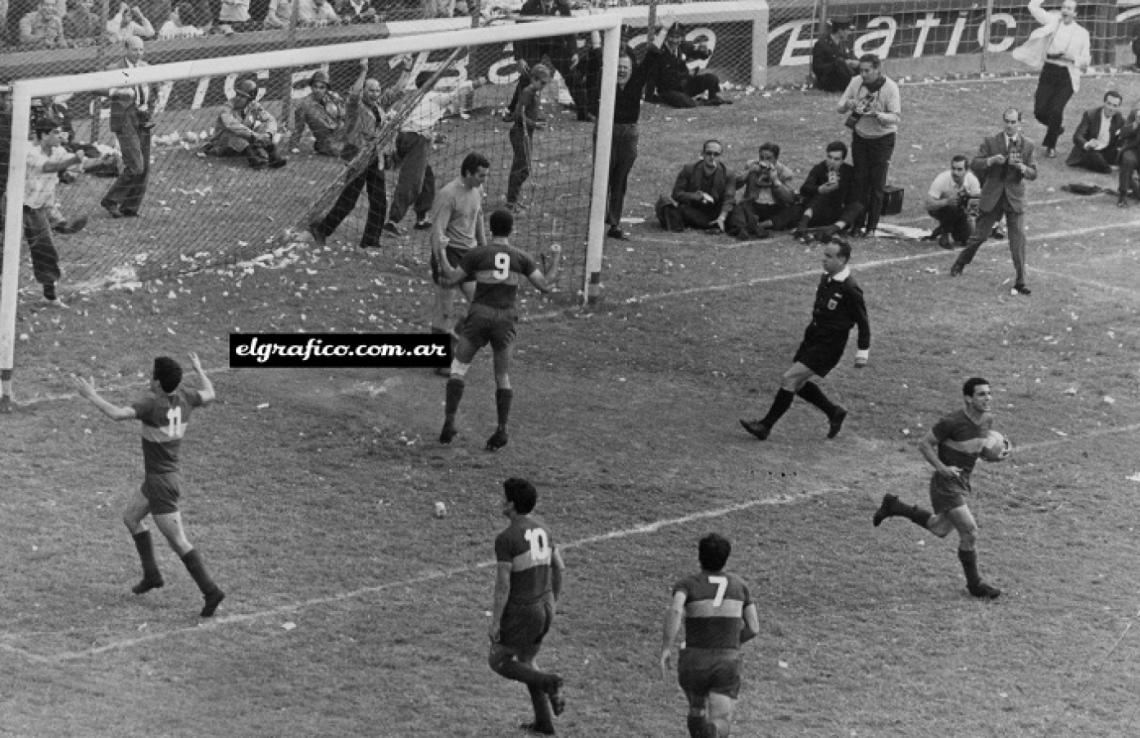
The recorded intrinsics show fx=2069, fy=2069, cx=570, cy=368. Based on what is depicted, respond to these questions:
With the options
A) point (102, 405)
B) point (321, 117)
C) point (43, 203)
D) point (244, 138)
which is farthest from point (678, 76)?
point (102, 405)

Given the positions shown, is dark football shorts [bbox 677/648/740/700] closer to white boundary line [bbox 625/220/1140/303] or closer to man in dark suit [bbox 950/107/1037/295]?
white boundary line [bbox 625/220/1140/303]

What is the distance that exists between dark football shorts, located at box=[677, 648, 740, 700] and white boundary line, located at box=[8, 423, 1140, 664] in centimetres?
379

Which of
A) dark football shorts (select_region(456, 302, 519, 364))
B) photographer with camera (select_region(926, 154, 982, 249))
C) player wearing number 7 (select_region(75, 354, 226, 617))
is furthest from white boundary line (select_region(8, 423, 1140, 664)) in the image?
photographer with camera (select_region(926, 154, 982, 249))

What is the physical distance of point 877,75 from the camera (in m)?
27.1

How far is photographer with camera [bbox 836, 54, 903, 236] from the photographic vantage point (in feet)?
88.4

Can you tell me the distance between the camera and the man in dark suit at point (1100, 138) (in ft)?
104

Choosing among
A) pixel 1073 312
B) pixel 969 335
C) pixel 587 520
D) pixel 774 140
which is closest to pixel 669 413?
pixel 587 520

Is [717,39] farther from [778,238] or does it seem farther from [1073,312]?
[1073,312]

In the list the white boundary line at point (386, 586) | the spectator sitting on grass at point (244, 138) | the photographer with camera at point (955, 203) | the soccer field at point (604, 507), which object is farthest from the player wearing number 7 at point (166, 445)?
the photographer with camera at point (955, 203)

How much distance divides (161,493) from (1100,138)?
20.4 metres

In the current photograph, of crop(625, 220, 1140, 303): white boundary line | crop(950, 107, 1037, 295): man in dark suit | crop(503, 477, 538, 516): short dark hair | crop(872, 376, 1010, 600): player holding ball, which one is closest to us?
crop(503, 477, 538, 516): short dark hair

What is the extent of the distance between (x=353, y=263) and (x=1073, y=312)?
8609 millimetres

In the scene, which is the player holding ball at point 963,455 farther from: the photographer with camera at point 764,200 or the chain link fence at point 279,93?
the photographer with camera at point 764,200

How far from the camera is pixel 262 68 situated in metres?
20.9
